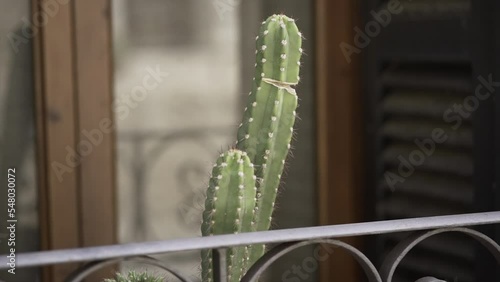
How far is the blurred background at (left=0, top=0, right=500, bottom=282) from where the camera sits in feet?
9.62

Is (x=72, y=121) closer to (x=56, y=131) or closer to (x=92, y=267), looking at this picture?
(x=56, y=131)

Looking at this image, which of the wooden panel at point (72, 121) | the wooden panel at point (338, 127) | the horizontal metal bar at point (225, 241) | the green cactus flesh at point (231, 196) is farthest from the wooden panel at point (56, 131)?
the horizontal metal bar at point (225, 241)

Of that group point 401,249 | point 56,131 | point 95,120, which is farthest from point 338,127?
point 401,249

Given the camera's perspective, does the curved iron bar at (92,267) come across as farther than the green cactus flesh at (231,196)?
No

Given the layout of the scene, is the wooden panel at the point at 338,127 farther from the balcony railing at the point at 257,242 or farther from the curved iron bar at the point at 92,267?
the curved iron bar at the point at 92,267

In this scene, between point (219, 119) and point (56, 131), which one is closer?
point (56, 131)

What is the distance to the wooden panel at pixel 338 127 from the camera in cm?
334

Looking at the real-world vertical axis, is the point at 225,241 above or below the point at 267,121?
below

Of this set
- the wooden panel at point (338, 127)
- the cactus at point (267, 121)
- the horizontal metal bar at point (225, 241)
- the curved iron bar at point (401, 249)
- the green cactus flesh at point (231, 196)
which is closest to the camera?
the horizontal metal bar at point (225, 241)

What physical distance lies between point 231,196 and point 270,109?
27 centimetres

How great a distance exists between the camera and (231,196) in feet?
6.35

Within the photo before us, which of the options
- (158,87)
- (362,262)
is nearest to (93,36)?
(158,87)

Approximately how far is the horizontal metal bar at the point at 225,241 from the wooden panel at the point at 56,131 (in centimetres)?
149

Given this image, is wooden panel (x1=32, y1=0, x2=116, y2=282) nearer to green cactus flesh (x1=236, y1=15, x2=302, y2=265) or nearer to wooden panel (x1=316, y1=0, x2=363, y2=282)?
wooden panel (x1=316, y1=0, x2=363, y2=282)
